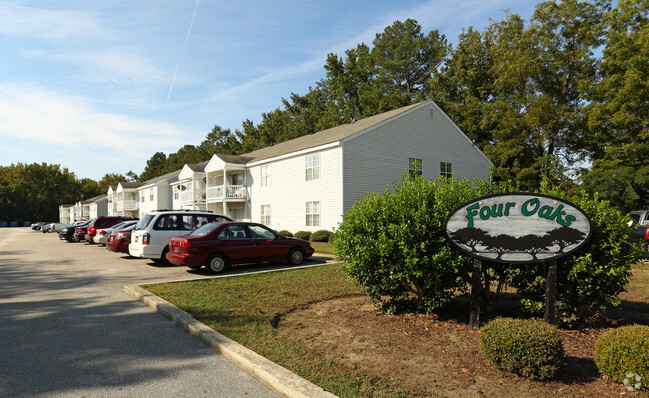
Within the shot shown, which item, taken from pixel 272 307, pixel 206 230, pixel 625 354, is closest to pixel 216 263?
pixel 206 230

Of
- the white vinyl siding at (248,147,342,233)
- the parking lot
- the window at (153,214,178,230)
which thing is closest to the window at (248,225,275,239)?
the window at (153,214,178,230)

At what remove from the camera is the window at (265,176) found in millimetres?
29672

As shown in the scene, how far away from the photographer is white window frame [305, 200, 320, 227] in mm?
24609

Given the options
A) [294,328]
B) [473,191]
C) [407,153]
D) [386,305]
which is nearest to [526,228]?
[473,191]

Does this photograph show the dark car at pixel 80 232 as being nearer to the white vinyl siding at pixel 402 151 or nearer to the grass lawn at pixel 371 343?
the white vinyl siding at pixel 402 151

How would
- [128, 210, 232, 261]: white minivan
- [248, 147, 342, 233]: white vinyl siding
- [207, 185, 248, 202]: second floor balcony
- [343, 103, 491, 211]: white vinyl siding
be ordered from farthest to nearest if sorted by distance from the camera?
[207, 185, 248, 202]: second floor balcony
[248, 147, 342, 233]: white vinyl siding
[343, 103, 491, 211]: white vinyl siding
[128, 210, 232, 261]: white minivan

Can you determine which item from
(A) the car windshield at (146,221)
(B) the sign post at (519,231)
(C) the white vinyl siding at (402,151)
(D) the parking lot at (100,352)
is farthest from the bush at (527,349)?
(C) the white vinyl siding at (402,151)

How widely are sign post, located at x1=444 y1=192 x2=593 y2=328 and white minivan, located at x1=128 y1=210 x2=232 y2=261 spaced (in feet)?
35.6

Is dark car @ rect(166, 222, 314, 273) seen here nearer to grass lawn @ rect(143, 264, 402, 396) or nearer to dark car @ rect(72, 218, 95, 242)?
grass lawn @ rect(143, 264, 402, 396)

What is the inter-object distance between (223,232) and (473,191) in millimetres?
7932

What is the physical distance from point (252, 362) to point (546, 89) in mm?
35921

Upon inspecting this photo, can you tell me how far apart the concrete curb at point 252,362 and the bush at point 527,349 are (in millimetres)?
1789

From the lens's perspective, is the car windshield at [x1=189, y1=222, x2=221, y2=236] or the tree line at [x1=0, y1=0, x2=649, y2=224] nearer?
the car windshield at [x1=189, y1=222, x2=221, y2=236]

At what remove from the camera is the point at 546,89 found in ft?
110
